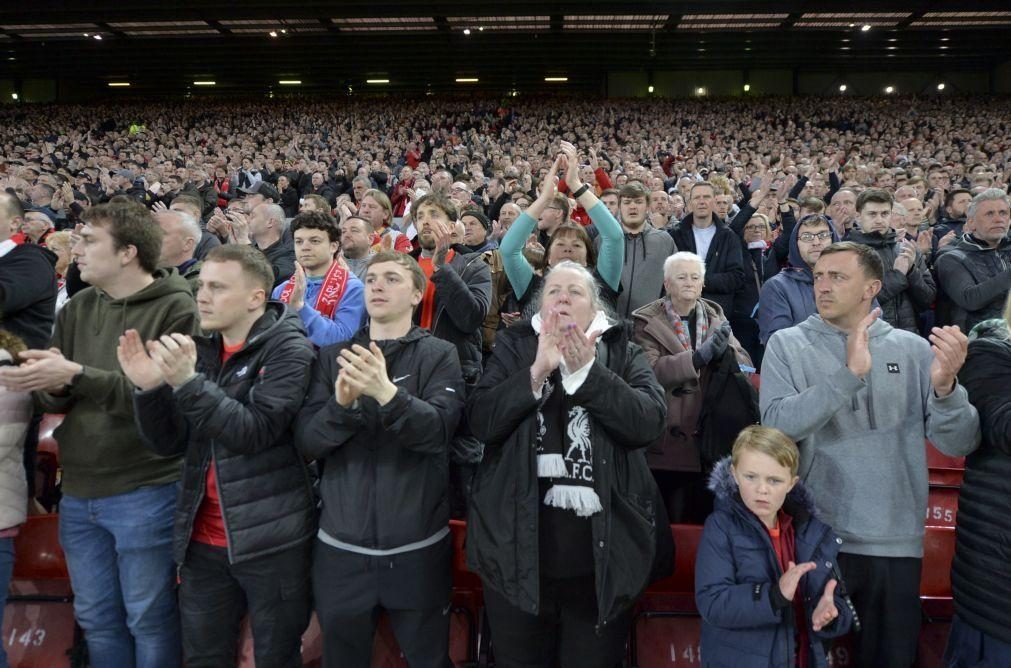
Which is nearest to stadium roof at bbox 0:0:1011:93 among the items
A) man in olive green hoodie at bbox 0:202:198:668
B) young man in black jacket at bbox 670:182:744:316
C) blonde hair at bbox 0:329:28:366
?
young man in black jacket at bbox 670:182:744:316

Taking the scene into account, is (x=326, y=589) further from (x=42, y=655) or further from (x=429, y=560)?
(x=42, y=655)

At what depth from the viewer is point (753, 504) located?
7.20 feet

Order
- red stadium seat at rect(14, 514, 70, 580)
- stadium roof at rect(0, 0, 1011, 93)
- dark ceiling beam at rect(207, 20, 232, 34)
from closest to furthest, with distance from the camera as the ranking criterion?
red stadium seat at rect(14, 514, 70, 580) → stadium roof at rect(0, 0, 1011, 93) → dark ceiling beam at rect(207, 20, 232, 34)

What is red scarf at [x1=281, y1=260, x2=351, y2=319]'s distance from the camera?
3283 mm

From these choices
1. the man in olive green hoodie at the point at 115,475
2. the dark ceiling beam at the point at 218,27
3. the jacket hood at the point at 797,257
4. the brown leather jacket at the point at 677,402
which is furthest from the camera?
the dark ceiling beam at the point at 218,27

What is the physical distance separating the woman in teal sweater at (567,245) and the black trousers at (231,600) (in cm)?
157

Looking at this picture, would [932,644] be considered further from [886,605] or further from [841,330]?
[841,330]

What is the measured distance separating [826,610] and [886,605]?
0.37 m

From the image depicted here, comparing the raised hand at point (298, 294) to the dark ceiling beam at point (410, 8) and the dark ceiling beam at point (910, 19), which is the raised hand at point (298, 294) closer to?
the dark ceiling beam at point (410, 8)

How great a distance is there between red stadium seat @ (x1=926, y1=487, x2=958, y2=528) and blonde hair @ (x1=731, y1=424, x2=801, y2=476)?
1.41 m

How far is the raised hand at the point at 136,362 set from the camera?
2158 millimetres

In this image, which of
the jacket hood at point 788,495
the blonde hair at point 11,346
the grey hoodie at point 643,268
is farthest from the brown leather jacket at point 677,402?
the blonde hair at point 11,346

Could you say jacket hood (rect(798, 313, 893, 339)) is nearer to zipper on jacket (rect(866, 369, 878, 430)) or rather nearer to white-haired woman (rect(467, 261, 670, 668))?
zipper on jacket (rect(866, 369, 878, 430))

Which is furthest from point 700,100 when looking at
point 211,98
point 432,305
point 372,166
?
point 432,305
